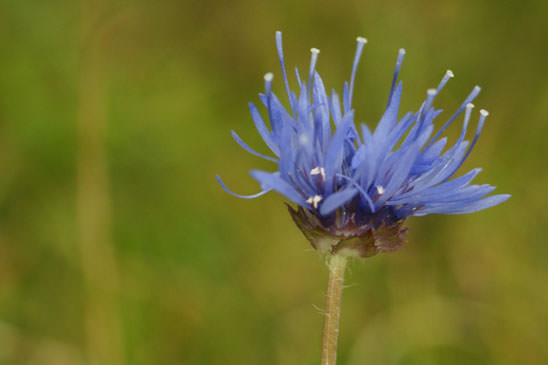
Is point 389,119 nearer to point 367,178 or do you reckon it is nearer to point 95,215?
point 367,178

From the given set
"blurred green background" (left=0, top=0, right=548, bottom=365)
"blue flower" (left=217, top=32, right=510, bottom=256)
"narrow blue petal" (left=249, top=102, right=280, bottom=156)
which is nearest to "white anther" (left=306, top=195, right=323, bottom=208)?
"blue flower" (left=217, top=32, right=510, bottom=256)

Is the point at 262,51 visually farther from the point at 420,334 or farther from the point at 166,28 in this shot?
the point at 420,334

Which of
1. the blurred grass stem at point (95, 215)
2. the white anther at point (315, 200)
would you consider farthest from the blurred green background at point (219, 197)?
the white anther at point (315, 200)

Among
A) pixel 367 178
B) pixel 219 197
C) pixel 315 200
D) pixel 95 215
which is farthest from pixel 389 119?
pixel 219 197

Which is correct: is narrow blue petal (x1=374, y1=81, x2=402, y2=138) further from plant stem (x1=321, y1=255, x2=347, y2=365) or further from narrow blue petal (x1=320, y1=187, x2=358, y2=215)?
Result: plant stem (x1=321, y1=255, x2=347, y2=365)

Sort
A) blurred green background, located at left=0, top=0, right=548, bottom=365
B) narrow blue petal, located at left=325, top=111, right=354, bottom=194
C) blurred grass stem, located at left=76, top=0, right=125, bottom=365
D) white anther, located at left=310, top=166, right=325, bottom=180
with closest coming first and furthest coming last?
narrow blue petal, located at left=325, top=111, right=354, bottom=194, white anther, located at left=310, top=166, right=325, bottom=180, blurred grass stem, located at left=76, top=0, right=125, bottom=365, blurred green background, located at left=0, top=0, right=548, bottom=365

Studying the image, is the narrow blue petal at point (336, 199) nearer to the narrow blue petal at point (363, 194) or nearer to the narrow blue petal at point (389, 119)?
the narrow blue petal at point (363, 194)

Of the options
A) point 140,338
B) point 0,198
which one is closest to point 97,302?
point 140,338

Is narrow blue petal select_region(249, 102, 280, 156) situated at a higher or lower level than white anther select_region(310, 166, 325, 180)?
higher
